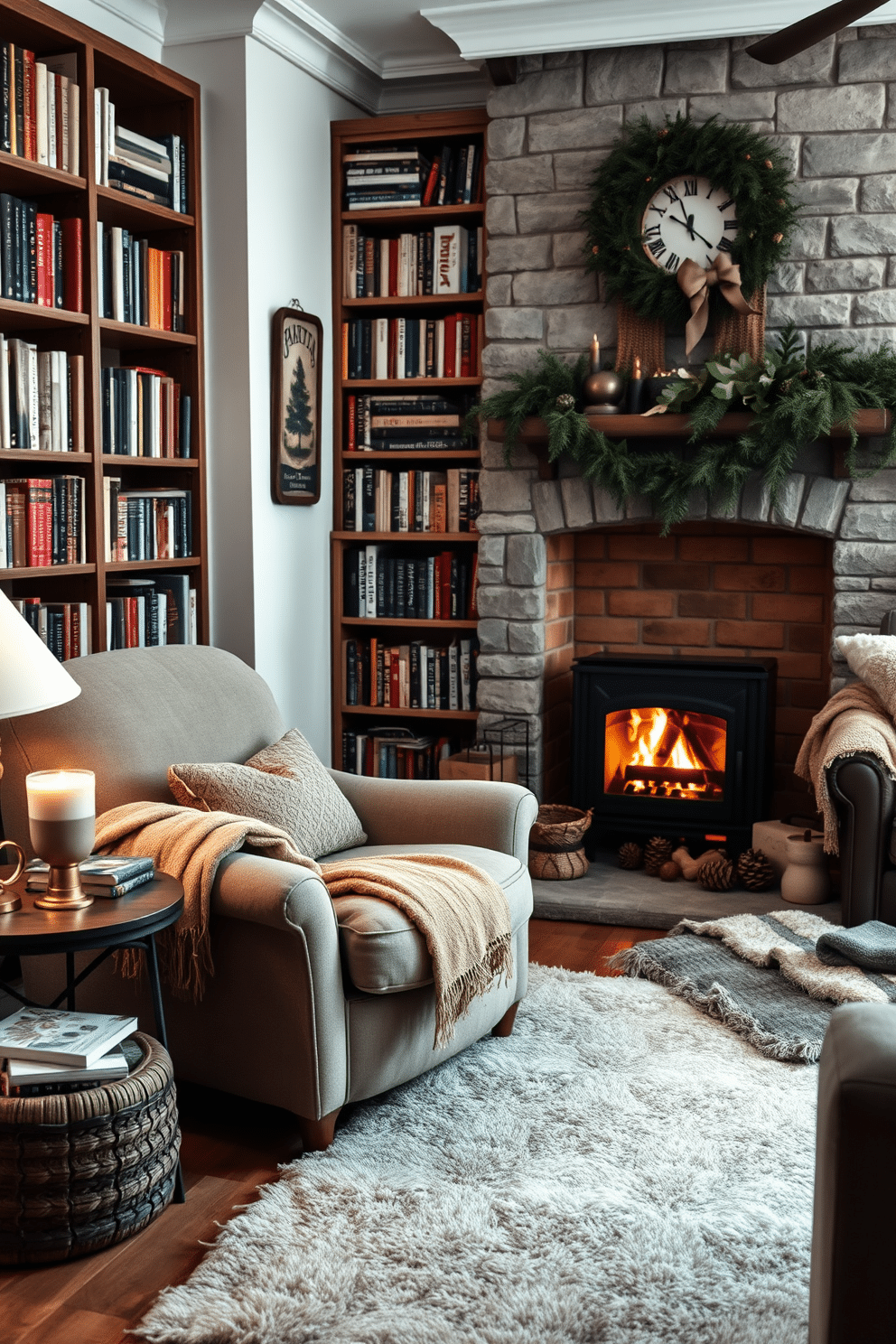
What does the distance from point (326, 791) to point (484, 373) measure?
1944 millimetres

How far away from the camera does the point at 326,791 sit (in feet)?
9.61

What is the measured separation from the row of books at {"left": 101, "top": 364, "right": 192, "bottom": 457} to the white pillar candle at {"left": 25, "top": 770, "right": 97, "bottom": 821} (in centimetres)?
162

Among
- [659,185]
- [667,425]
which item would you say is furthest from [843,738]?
[659,185]

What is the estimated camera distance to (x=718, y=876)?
401cm

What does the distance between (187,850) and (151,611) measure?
5.03 ft

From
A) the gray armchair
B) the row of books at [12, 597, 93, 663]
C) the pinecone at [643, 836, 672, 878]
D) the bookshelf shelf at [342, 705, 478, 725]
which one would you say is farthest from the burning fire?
the row of books at [12, 597, 93, 663]

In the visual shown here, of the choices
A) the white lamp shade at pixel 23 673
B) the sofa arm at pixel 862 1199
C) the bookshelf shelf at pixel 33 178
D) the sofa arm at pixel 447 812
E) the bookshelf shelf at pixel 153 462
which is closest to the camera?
the sofa arm at pixel 862 1199

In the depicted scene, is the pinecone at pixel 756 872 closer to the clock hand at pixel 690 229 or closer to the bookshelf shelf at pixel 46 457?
the clock hand at pixel 690 229

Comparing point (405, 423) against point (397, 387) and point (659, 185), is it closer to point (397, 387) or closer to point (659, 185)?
point (397, 387)

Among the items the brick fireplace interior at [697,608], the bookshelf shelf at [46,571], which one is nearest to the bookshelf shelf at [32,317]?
the bookshelf shelf at [46,571]

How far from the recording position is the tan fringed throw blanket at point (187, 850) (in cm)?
235

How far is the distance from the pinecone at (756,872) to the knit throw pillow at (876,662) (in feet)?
2.24

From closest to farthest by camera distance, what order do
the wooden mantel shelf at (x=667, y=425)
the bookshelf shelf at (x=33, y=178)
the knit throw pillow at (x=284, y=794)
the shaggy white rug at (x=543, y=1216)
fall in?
the shaggy white rug at (x=543, y=1216) → the knit throw pillow at (x=284, y=794) → the bookshelf shelf at (x=33, y=178) → the wooden mantel shelf at (x=667, y=425)

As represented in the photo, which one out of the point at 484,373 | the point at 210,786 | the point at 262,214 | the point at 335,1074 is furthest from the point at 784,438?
the point at 335,1074
